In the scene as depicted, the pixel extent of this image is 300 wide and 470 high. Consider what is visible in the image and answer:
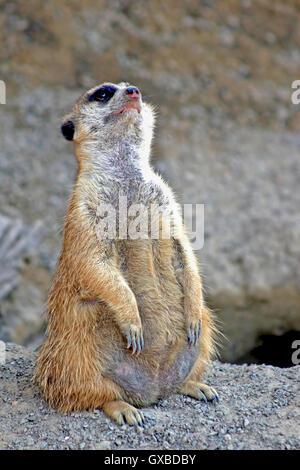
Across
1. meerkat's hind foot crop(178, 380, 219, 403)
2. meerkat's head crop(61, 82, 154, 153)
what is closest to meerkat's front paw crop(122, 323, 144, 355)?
meerkat's hind foot crop(178, 380, 219, 403)

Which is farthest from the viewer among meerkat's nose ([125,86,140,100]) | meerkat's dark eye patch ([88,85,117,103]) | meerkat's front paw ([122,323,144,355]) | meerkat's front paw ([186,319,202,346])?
meerkat's dark eye patch ([88,85,117,103])

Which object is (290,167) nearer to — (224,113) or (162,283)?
(224,113)

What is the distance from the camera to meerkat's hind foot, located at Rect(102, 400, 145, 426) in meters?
2.12

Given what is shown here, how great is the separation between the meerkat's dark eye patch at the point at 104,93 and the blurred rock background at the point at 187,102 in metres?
2.51

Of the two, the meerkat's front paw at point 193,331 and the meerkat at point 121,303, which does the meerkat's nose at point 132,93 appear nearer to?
the meerkat at point 121,303

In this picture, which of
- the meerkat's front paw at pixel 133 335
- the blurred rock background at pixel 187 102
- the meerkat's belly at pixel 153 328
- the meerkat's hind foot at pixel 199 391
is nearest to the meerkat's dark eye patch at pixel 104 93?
the meerkat's belly at pixel 153 328

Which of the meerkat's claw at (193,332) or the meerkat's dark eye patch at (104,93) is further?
the meerkat's dark eye patch at (104,93)

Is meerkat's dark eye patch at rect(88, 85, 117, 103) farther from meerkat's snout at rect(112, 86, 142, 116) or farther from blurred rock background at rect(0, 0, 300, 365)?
blurred rock background at rect(0, 0, 300, 365)

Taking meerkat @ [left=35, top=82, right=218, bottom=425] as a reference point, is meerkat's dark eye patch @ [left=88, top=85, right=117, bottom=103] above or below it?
above

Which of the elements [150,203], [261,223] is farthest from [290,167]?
[150,203]

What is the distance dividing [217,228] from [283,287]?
73cm

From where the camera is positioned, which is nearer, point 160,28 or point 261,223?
point 261,223

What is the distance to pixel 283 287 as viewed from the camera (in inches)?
193

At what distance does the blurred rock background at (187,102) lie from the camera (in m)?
5.24
